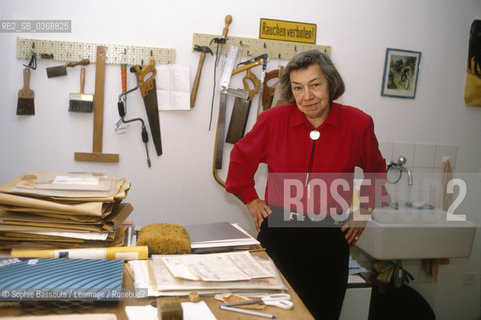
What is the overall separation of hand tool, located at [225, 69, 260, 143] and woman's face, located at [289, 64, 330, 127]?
90 cm

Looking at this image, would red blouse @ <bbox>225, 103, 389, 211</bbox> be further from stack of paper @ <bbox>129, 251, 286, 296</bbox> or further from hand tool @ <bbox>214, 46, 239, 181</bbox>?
hand tool @ <bbox>214, 46, 239, 181</bbox>

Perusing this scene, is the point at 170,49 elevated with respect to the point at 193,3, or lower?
lower

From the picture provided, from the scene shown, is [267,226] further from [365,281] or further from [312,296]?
[365,281]

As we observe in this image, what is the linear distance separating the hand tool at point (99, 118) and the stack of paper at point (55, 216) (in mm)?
1224

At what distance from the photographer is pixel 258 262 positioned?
1127mm

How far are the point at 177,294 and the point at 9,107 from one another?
197 centimetres

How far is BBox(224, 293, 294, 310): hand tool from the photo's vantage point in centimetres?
92

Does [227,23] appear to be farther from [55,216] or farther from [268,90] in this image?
[55,216]

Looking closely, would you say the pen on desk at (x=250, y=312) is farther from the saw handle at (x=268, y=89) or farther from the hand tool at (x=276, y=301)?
the saw handle at (x=268, y=89)

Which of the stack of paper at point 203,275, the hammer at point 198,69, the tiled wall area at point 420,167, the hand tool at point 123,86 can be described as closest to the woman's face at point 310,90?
the stack of paper at point 203,275

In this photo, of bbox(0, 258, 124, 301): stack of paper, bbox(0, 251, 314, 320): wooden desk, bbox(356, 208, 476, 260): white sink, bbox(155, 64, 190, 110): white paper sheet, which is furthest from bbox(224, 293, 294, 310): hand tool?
bbox(155, 64, 190, 110): white paper sheet

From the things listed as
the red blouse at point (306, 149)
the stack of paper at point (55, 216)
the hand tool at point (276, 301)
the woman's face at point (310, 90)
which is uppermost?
the woman's face at point (310, 90)

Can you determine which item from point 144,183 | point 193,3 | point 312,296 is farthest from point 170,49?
point 312,296

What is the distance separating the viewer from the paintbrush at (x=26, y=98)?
227 centimetres
